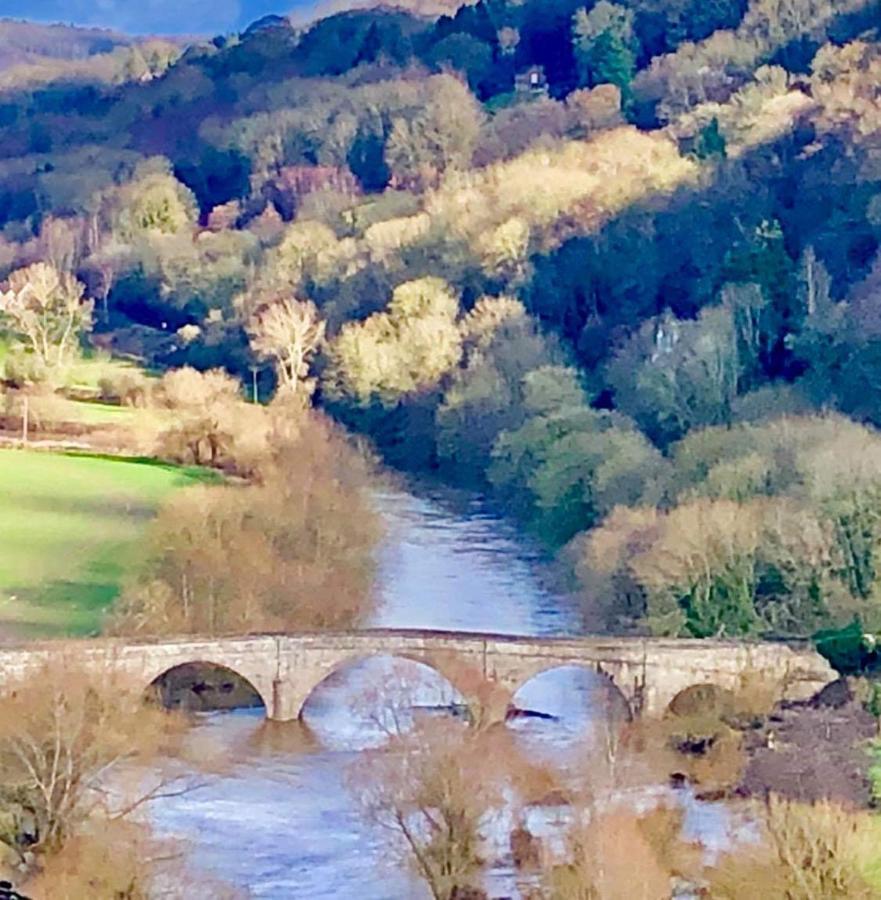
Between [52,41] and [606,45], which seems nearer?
[606,45]

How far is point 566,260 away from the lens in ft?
195

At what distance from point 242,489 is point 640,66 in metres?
42.4

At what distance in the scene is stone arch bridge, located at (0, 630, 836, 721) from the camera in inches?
1172

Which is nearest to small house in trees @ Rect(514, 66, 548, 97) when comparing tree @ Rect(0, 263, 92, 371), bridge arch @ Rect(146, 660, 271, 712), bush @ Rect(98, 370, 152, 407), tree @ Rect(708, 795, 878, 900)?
tree @ Rect(0, 263, 92, 371)

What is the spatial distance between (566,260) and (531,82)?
27.9m

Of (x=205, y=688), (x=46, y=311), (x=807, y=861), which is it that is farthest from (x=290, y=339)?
(x=807, y=861)

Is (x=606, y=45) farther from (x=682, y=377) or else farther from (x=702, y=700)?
(x=702, y=700)

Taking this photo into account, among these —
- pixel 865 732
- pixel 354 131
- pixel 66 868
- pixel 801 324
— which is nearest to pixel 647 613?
pixel 865 732

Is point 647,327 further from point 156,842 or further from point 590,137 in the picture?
point 156,842

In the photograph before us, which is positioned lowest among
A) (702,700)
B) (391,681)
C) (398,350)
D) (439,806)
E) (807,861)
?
(391,681)

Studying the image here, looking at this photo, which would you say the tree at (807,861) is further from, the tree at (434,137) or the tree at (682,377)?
the tree at (434,137)

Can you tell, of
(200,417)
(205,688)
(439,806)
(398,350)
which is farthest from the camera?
(398,350)

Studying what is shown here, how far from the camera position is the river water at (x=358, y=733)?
939 inches

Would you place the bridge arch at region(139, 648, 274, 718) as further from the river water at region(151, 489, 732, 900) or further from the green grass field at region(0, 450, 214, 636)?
the green grass field at region(0, 450, 214, 636)
